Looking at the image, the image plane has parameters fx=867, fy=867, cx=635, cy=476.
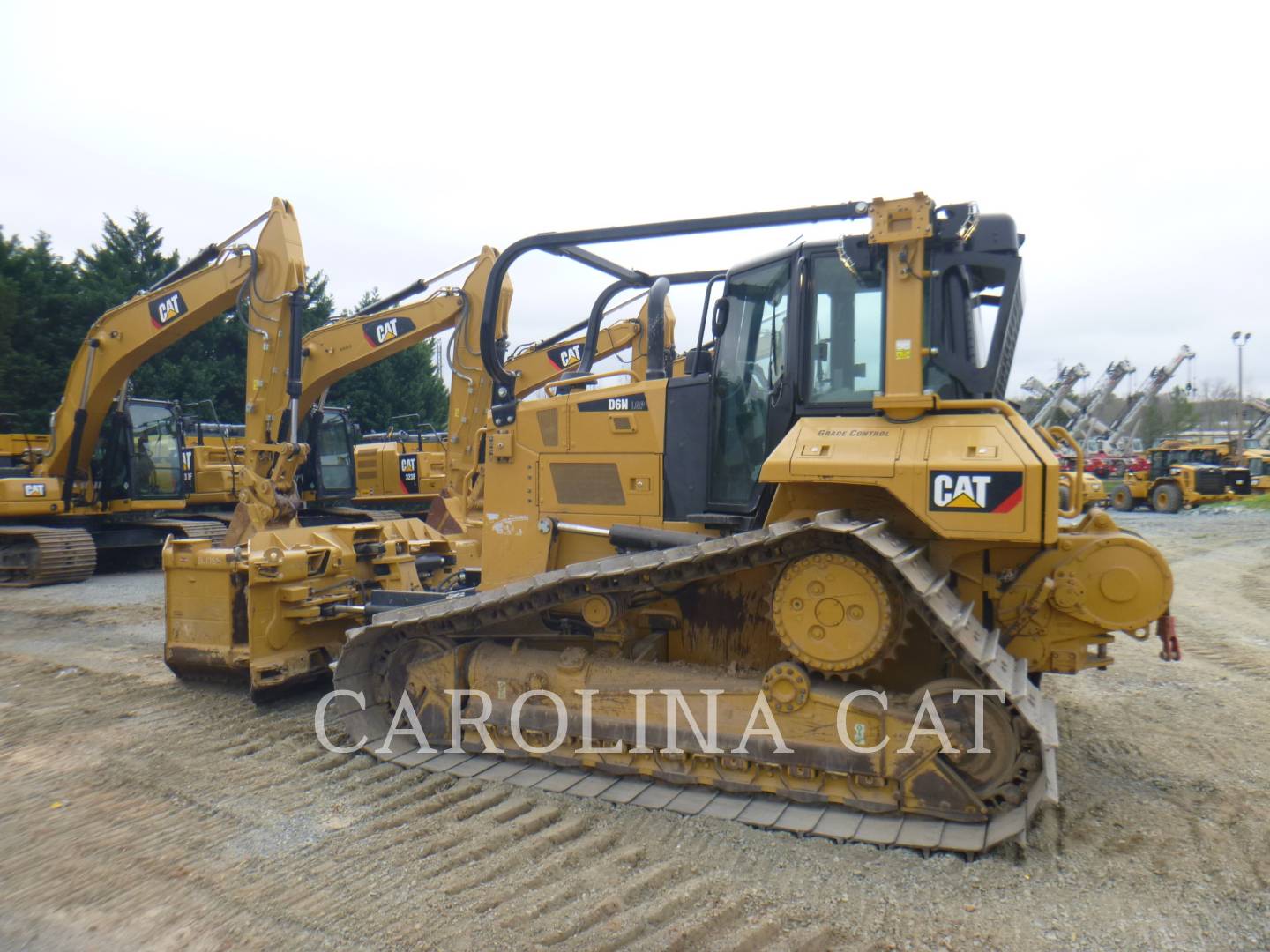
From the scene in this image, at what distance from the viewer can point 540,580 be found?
165 inches

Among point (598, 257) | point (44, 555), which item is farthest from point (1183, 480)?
point (44, 555)

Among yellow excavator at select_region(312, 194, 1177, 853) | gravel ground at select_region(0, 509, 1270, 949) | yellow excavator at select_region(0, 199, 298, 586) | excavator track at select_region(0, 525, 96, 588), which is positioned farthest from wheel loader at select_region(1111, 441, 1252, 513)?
excavator track at select_region(0, 525, 96, 588)

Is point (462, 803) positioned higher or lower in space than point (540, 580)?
lower

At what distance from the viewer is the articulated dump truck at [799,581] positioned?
3.58 meters

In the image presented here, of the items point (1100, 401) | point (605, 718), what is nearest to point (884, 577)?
point (605, 718)

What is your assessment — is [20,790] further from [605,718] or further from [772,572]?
[772,572]

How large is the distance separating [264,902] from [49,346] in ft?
85.5

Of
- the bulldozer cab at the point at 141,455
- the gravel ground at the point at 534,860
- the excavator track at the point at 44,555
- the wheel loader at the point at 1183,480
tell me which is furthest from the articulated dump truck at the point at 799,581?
the wheel loader at the point at 1183,480

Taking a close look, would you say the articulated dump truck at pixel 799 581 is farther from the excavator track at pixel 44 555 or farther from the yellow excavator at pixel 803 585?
the excavator track at pixel 44 555

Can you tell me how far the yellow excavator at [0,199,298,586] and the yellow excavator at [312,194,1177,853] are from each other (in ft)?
23.9

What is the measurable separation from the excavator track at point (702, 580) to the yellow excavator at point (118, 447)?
24.3 feet

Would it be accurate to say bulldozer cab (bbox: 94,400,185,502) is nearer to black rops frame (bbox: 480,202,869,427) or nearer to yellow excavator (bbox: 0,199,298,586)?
yellow excavator (bbox: 0,199,298,586)

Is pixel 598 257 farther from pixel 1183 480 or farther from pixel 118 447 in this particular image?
pixel 1183 480

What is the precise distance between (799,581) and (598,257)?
8.85 ft
